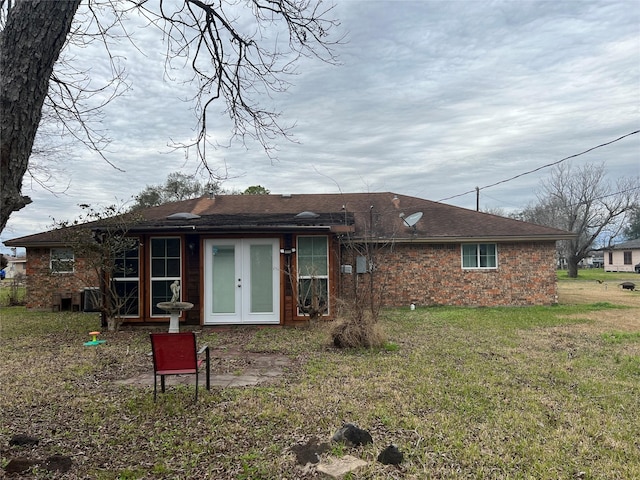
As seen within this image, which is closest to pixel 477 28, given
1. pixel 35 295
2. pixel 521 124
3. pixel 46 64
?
pixel 46 64

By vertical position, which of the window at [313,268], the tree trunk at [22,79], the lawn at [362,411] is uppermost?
the tree trunk at [22,79]

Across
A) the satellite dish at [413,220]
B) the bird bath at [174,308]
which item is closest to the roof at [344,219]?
the satellite dish at [413,220]

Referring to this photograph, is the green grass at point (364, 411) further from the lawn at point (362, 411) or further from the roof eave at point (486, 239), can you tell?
the roof eave at point (486, 239)

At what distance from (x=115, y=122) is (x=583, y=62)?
38.6ft

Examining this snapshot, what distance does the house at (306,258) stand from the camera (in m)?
11.1

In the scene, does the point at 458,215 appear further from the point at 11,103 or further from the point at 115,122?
the point at 11,103

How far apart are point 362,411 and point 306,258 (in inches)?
273

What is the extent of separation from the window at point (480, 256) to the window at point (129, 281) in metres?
10.6

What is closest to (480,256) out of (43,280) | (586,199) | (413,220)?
(413,220)

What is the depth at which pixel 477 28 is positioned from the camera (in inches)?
296

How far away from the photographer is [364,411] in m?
4.79

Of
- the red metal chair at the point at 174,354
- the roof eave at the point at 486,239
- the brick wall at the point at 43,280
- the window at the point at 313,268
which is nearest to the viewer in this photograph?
the red metal chair at the point at 174,354

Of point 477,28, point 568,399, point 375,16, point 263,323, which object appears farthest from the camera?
point 263,323

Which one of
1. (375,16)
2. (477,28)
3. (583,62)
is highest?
(583,62)
